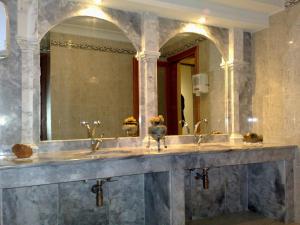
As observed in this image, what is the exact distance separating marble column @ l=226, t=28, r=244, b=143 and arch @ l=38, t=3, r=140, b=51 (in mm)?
1171

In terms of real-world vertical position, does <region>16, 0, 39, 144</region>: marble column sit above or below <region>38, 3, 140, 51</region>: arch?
below

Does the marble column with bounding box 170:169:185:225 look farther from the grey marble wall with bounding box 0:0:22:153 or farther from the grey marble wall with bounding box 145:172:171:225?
the grey marble wall with bounding box 0:0:22:153

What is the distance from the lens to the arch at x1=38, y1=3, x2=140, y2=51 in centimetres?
251

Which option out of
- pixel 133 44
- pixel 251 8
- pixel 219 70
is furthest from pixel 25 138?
pixel 251 8

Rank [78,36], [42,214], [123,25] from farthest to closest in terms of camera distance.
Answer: [123,25], [78,36], [42,214]

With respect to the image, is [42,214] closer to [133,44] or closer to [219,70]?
[133,44]

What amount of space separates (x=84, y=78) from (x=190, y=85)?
118 centimetres

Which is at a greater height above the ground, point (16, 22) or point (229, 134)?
point (16, 22)

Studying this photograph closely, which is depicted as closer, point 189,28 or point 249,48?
point 189,28

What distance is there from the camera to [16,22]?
94.4 inches

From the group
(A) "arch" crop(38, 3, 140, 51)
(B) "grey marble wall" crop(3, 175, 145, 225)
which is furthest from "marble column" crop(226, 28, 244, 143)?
(B) "grey marble wall" crop(3, 175, 145, 225)

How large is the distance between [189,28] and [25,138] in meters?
1.99

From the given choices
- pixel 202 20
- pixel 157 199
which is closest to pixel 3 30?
pixel 157 199

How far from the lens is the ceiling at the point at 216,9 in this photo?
2.76 metres
